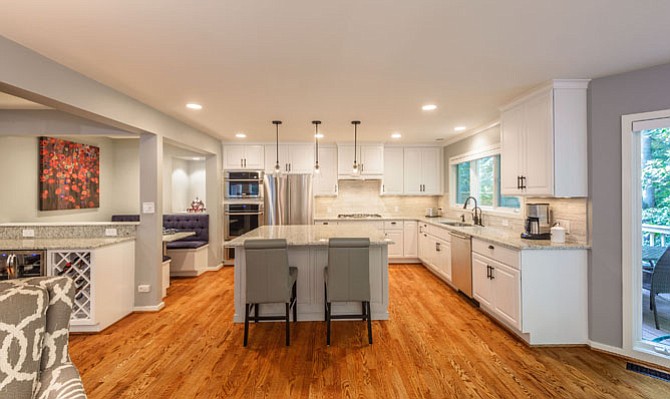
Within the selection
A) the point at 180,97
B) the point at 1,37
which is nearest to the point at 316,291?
the point at 180,97

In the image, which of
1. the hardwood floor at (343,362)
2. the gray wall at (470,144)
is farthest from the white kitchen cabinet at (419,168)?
the hardwood floor at (343,362)

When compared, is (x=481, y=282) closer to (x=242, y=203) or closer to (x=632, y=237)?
(x=632, y=237)

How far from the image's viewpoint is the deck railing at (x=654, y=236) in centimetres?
262

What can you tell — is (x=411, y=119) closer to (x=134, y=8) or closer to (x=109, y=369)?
(x=134, y=8)

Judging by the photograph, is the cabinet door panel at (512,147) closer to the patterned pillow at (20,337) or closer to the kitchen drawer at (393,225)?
the kitchen drawer at (393,225)

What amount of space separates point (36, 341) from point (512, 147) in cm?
401

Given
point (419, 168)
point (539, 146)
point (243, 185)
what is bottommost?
point (243, 185)

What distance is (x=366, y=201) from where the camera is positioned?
261 inches

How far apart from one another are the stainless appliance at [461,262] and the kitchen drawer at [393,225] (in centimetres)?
162

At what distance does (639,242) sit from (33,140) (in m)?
7.10

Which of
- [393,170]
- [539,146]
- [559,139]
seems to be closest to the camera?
[559,139]

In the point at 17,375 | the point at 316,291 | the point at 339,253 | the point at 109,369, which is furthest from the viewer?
the point at 316,291

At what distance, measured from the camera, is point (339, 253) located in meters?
2.92

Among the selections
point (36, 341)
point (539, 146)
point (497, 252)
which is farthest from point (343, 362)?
point (539, 146)
